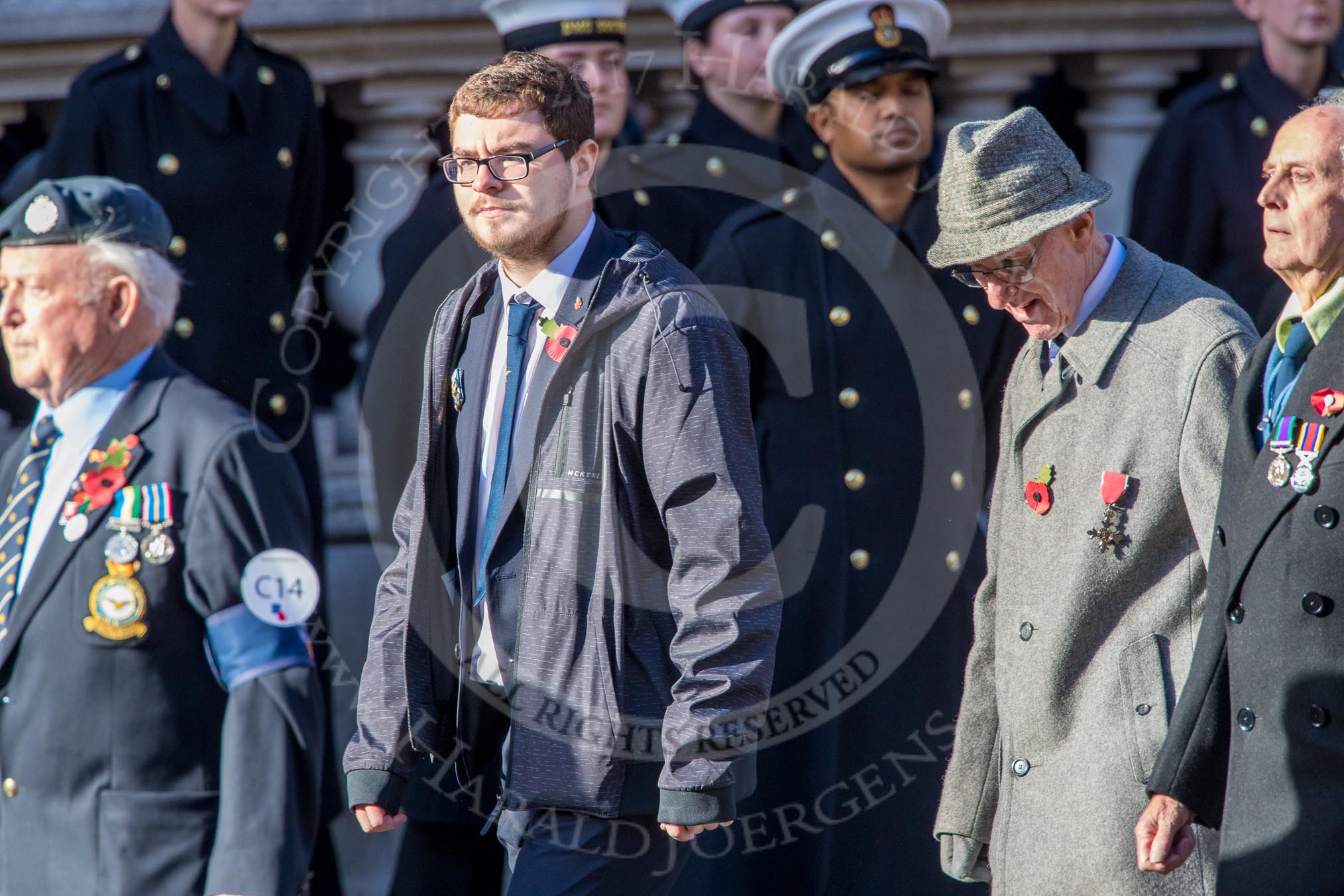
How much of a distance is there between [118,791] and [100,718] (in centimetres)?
14

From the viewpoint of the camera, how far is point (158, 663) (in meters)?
3.76

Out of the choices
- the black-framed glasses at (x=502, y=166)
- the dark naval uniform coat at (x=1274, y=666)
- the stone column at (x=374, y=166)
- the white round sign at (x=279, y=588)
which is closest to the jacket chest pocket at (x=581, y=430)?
the black-framed glasses at (x=502, y=166)

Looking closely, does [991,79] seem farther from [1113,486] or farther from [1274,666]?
[1274,666]

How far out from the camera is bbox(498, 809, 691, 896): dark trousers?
3322 mm

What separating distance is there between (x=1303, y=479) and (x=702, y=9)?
9.20ft

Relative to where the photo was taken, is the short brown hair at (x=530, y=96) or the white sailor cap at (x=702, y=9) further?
the white sailor cap at (x=702, y=9)

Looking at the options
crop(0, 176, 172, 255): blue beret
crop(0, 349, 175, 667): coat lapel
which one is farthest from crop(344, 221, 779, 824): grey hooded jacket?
crop(0, 176, 172, 255): blue beret

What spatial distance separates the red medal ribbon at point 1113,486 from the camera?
332 cm

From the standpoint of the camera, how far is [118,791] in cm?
373

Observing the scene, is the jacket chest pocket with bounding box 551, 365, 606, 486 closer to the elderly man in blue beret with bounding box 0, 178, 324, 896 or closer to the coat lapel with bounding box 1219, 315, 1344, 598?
the elderly man in blue beret with bounding box 0, 178, 324, 896

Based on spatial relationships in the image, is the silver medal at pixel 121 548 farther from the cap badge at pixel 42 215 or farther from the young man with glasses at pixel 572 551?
the cap badge at pixel 42 215

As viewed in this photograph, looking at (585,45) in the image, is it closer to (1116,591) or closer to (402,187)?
(402,187)

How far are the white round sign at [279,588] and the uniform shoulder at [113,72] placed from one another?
2.04 m

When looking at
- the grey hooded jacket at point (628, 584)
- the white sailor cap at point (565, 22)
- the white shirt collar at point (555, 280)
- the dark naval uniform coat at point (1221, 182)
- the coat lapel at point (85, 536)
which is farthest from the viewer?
the dark naval uniform coat at point (1221, 182)
